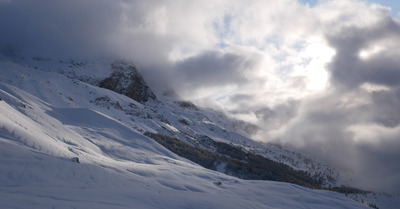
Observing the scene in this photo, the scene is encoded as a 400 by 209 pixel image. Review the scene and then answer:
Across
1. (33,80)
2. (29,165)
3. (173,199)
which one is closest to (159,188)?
(173,199)

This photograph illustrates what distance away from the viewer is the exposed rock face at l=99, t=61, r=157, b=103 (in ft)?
299

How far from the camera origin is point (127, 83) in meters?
99.1

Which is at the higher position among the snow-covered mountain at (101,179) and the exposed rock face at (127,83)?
the exposed rock face at (127,83)

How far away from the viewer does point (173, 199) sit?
910 cm

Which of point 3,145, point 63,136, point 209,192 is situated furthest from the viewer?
point 63,136

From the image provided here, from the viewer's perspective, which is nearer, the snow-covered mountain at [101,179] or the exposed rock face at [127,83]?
the snow-covered mountain at [101,179]

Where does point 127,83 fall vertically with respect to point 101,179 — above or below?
above

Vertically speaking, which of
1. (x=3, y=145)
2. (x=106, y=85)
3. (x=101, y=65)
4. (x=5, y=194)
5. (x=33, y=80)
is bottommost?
(x=5, y=194)

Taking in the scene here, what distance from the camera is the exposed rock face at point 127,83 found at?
A: 91.2m

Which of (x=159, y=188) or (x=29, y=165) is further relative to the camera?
(x=159, y=188)

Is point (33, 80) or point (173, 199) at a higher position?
point (33, 80)

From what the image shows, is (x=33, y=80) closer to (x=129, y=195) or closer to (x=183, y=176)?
(x=183, y=176)

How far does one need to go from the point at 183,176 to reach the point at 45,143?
7.42 meters

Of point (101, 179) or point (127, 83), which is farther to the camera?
point (127, 83)
